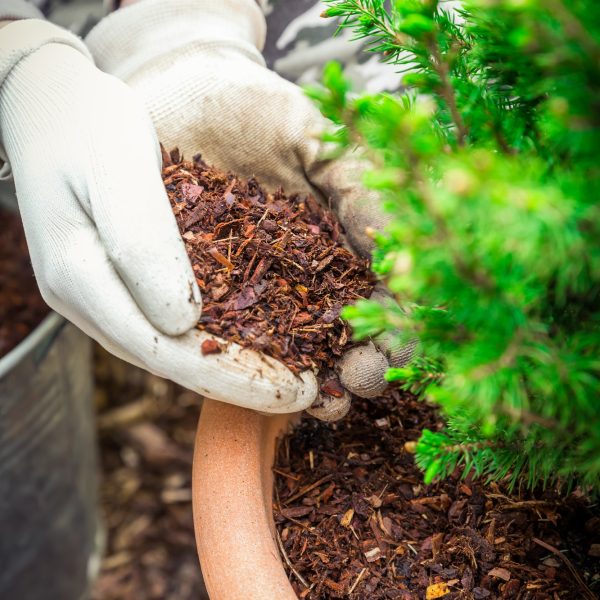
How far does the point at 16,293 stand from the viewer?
76.2 inches

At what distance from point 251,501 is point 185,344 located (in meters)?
0.30

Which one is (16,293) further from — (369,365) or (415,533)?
(415,533)

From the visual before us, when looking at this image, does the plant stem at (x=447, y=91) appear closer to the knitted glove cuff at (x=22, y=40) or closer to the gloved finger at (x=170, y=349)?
the gloved finger at (x=170, y=349)

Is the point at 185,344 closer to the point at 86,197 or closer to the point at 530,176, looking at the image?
the point at 86,197

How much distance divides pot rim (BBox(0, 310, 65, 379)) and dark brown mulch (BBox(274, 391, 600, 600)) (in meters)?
0.69

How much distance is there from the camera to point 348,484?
116 cm

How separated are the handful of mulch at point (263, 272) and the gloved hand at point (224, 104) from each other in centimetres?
14

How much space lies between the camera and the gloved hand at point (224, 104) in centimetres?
128

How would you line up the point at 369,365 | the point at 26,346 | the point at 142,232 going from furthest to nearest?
the point at 26,346 → the point at 369,365 → the point at 142,232

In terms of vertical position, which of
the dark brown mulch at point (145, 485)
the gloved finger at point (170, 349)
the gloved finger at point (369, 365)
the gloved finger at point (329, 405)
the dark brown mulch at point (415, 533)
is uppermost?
the gloved finger at point (170, 349)

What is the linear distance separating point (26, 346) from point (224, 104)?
0.74 metres

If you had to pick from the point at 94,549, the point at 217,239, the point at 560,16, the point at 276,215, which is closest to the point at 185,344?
the point at 217,239

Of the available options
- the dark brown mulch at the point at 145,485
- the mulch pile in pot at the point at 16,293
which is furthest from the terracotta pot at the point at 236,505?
the dark brown mulch at the point at 145,485

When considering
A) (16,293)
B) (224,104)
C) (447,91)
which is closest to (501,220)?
(447,91)
